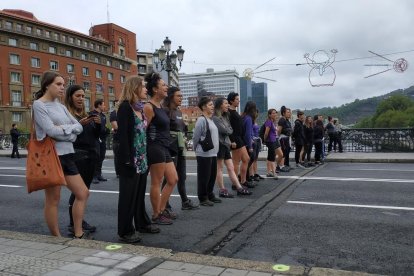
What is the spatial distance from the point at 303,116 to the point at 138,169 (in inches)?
378

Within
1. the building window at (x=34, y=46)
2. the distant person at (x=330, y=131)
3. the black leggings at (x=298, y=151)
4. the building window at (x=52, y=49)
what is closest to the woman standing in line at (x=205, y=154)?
the black leggings at (x=298, y=151)

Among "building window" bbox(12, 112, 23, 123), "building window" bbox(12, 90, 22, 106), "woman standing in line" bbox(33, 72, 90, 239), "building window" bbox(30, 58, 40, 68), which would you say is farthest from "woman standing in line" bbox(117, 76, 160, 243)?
"building window" bbox(30, 58, 40, 68)

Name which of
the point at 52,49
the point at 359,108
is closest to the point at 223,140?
the point at 52,49

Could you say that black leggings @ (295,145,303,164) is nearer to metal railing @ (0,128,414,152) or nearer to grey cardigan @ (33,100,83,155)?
metal railing @ (0,128,414,152)

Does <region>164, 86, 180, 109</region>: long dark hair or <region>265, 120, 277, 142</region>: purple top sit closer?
<region>164, 86, 180, 109</region>: long dark hair

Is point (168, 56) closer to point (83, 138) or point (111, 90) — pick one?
point (83, 138)

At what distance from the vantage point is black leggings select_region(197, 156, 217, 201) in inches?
259

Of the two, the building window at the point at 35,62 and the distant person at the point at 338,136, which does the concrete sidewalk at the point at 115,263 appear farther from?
the building window at the point at 35,62

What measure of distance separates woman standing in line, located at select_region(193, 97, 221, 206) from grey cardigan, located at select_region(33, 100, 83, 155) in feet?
8.16

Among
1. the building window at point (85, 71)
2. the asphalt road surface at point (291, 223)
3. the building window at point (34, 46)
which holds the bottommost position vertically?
the asphalt road surface at point (291, 223)

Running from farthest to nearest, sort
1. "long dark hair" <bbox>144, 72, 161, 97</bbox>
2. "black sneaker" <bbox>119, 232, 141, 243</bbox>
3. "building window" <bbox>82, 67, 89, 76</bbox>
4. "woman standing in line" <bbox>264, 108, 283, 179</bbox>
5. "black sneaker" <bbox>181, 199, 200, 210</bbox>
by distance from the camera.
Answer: "building window" <bbox>82, 67, 89, 76</bbox> < "woman standing in line" <bbox>264, 108, 283, 179</bbox> < "black sneaker" <bbox>181, 199, 200, 210</bbox> < "long dark hair" <bbox>144, 72, 161, 97</bbox> < "black sneaker" <bbox>119, 232, 141, 243</bbox>

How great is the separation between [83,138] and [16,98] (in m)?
66.9

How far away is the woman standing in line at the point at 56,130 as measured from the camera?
4.28 meters

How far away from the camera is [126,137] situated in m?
4.46
